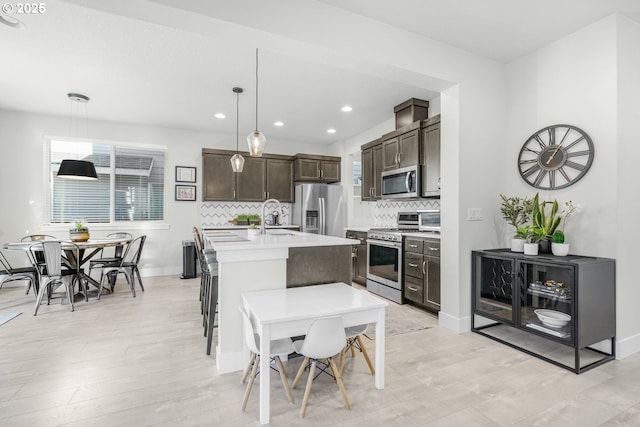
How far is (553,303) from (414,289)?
1.43 m

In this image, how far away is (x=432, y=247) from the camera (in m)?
3.44

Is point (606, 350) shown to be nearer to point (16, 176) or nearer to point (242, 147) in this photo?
point (242, 147)

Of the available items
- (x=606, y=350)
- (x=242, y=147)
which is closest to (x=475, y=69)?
(x=606, y=350)

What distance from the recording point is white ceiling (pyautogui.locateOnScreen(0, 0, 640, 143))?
244 centimetres

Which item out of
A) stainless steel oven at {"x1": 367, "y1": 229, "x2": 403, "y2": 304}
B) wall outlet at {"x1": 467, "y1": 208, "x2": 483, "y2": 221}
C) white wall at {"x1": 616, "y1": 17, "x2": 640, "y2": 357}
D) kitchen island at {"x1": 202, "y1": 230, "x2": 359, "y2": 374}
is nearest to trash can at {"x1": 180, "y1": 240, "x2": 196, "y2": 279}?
stainless steel oven at {"x1": 367, "y1": 229, "x2": 403, "y2": 304}

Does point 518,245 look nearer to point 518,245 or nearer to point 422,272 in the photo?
point 518,245

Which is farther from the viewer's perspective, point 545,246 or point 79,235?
point 79,235

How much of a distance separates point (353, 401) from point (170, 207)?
201 inches

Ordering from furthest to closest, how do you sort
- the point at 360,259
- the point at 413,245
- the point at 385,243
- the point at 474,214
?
1. the point at 360,259
2. the point at 385,243
3. the point at 413,245
4. the point at 474,214

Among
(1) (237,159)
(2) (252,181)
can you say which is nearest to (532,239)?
(1) (237,159)

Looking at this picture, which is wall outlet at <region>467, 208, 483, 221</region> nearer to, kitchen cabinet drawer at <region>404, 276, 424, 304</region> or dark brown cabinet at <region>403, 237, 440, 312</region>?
dark brown cabinet at <region>403, 237, 440, 312</region>

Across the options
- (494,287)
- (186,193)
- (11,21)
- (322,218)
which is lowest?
(494,287)

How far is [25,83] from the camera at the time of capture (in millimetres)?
3793

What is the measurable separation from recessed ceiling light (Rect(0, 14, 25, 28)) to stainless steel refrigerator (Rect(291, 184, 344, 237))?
167 inches
